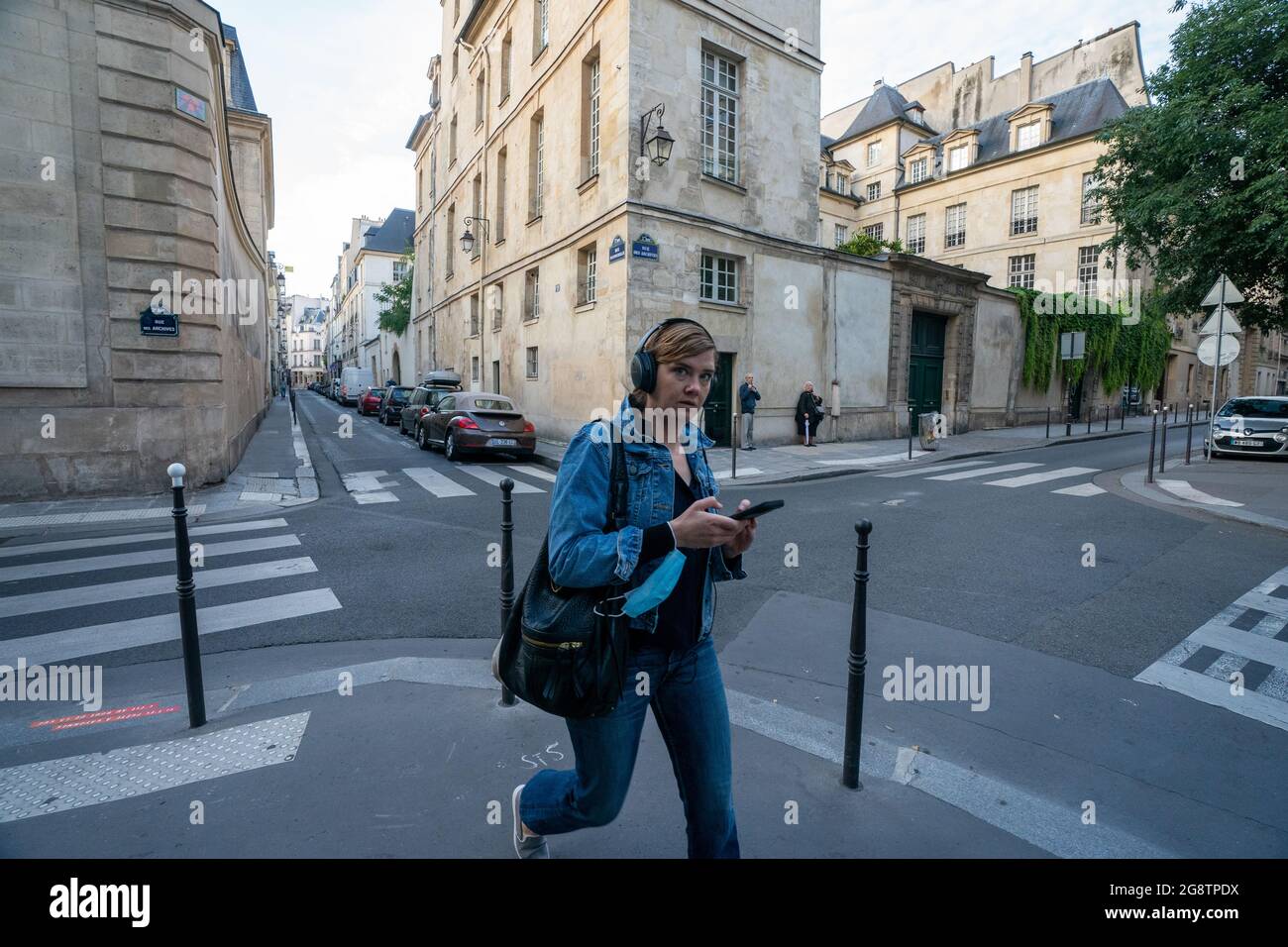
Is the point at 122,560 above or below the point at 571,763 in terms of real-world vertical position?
above

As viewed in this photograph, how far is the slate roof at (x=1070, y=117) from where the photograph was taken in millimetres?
32188

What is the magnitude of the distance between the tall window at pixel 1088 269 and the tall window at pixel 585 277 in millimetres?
26529

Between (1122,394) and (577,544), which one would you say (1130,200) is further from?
(577,544)

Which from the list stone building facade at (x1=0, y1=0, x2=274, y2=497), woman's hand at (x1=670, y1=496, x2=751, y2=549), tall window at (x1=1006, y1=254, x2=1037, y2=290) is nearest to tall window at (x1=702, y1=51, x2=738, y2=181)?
stone building facade at (x1=0, y1=0, x2=274, y2=497)

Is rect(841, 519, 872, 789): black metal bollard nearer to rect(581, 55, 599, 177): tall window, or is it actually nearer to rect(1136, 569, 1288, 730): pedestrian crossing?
rect(1136, 569, 1288, 730): pedestrian crossing

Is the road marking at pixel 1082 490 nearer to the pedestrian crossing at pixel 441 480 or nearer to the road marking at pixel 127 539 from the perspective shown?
the pedestrian crossing at pixel 441 480

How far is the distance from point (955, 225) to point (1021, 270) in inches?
211

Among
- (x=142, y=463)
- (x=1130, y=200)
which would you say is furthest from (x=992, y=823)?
(x=1130, y=200)

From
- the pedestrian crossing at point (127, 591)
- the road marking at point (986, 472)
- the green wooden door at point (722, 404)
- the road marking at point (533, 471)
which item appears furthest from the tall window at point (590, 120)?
the pedestrian crossing at point (127, 591)

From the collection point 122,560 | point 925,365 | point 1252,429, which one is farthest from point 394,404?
point 1252,429

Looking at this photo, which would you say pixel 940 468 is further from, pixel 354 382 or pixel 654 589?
pixel 354 382

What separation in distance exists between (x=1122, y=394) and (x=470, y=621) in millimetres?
35847

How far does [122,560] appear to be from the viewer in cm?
648
